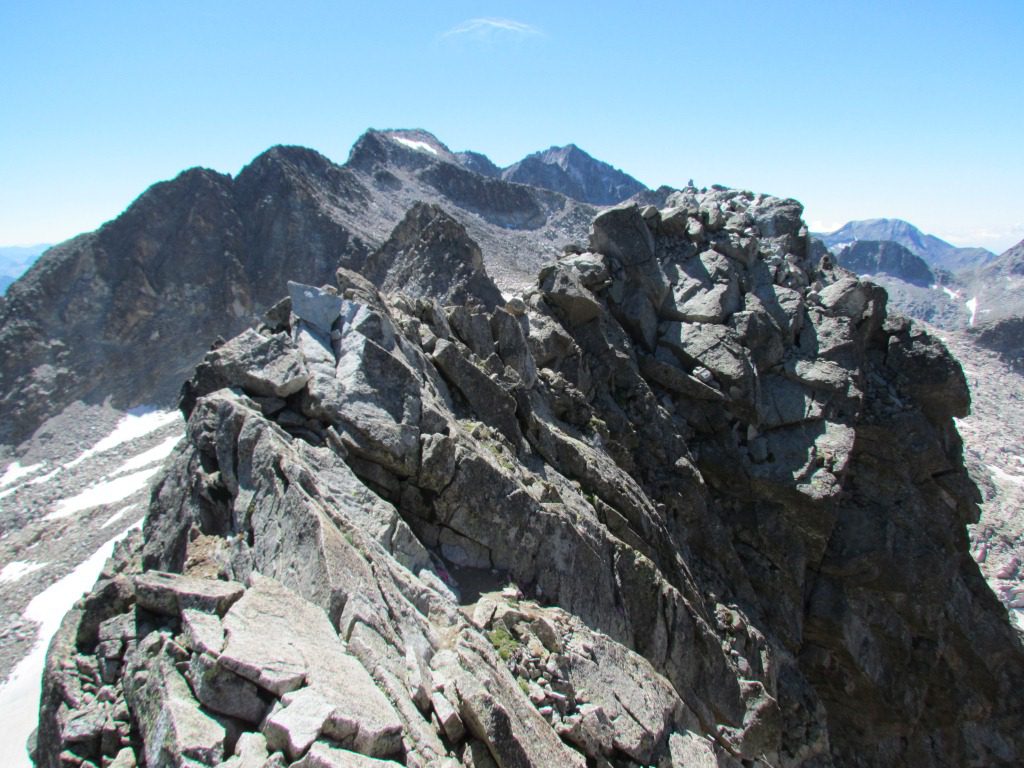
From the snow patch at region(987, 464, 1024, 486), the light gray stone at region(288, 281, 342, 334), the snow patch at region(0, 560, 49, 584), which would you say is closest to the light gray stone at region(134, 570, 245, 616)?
the light gray stone at region(288, 281, 342, 334)

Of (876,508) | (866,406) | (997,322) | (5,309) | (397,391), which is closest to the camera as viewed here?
(397,391)

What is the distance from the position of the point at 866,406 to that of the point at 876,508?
15.1 feet

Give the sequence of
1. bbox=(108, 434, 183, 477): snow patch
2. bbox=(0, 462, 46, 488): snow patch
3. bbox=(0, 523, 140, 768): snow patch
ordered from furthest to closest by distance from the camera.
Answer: bbox=(0, 462, 46, 488): snow patch, bbox=(108, 434, 183, 477): snow patch, bbox=(0, 523, 140, 768): snow patch

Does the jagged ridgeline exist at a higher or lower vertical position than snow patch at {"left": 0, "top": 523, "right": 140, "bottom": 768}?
higher

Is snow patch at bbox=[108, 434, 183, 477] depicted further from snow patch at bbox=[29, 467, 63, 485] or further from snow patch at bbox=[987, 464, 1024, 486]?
snow patch at bbox=[987, 464, 1024, 486]

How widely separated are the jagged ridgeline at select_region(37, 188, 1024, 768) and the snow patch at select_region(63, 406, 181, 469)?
2156 inches

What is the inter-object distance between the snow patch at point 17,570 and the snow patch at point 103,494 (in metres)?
8.00

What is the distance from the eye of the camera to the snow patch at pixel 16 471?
65.9 metres

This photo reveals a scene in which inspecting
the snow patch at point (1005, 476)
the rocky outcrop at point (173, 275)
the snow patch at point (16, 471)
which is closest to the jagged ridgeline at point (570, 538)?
the snow patch at point (16, 471)

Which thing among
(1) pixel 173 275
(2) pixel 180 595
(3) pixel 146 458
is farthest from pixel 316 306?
(1) pixel 173 275

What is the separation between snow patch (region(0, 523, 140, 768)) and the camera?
86.2 ft

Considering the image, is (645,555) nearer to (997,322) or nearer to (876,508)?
(876,508)

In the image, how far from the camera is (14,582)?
4281 centimetres

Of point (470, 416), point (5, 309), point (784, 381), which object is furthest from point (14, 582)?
point (5, 309)
